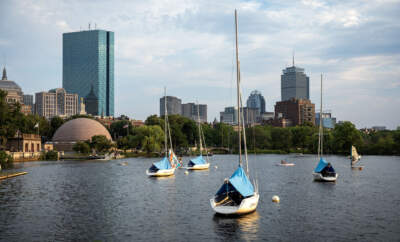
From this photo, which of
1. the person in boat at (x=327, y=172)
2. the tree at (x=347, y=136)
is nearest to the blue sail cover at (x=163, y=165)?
the person in boat at (x=327, y=172)

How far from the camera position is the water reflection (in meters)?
30.8

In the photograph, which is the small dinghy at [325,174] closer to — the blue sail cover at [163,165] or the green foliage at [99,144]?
the blue sail cover at [163,165]

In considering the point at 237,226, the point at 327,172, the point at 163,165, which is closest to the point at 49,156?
the point at 163,165

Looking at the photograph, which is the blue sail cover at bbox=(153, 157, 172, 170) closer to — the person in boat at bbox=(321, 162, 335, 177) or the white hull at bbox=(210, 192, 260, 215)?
the person in boat at bbox=(321, 162, 335, 177)

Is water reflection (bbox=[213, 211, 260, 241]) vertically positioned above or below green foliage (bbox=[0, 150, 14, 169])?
below

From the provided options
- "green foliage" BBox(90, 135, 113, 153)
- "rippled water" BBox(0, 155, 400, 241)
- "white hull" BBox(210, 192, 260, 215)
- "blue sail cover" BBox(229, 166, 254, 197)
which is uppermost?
"green foliage" BBox(90, 135, 113, 153)

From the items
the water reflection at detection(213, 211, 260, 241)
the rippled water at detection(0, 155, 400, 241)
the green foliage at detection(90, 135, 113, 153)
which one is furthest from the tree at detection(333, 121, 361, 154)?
the water reflection at detection(213, 211, 260, 241)

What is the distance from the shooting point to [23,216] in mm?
38625

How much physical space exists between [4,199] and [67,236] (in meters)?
21.1

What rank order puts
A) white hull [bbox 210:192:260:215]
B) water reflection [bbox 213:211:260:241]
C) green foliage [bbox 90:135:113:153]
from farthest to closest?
green foliage [bbox 90:135:113:153] < white hull [bbox 210:192:260:215] < water reflection [bbox 213:211:260:241]

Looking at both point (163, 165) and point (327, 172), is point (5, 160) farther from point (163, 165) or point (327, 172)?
point (327, 172)

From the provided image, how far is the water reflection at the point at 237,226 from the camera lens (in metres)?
30.8

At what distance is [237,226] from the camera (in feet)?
111

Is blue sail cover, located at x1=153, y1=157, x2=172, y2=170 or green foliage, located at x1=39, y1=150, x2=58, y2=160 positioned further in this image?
green foliage, located at x1=39, y1=150, x2=58, y2=160
